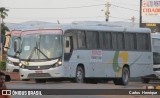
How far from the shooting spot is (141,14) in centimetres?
5759

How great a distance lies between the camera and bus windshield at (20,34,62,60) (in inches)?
1109

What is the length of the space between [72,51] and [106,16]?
50733 millimetres

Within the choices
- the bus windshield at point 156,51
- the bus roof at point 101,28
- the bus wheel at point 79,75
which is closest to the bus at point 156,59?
the bus windshield at point 156,51

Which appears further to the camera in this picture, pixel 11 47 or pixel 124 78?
pixel 11 47

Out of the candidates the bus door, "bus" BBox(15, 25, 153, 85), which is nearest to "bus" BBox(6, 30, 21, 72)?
"bus" BBox(15, 25, 153, 85)

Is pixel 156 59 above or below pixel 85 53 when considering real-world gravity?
below

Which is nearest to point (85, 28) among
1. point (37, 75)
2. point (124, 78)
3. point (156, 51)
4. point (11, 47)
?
point (37, 75)

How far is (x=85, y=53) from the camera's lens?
1168 inches

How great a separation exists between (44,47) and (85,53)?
94.0 inches

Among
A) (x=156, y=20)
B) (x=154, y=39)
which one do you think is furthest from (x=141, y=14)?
(x=154, y=39)

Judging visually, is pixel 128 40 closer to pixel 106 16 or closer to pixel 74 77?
pixel 74 77

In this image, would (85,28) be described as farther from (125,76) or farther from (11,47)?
(11,47)

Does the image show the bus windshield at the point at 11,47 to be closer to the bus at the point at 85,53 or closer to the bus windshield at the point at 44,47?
the bus at the point at 85,53

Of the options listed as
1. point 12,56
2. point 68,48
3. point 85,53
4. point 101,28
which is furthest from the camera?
point 12,56
